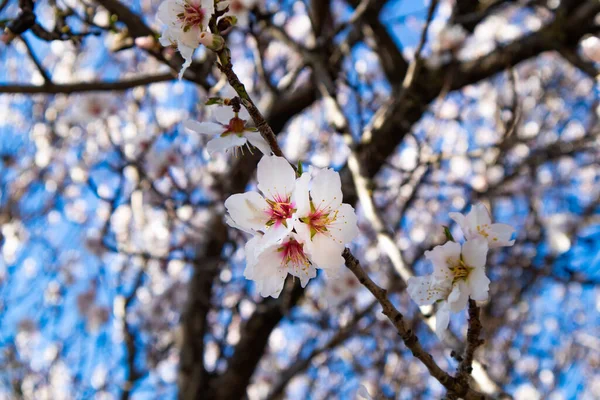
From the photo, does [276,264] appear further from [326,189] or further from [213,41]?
[213,41]

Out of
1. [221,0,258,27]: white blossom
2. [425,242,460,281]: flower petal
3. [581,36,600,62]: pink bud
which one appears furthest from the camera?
[581,36,600,62]: pink bud

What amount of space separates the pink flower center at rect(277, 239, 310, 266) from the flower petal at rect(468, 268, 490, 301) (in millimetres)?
290

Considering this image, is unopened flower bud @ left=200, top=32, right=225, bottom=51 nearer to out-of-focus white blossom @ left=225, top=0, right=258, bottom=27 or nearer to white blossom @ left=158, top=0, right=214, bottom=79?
white blossom @ left=158, top=0, right=214, bottom=79

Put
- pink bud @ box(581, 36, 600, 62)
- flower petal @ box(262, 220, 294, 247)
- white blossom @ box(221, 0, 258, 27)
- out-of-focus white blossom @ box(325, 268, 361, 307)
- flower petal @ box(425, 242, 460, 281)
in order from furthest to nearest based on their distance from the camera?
out-of-focus white blossom @ box(325, 268, 361, 307)
pink bud @ box(581, 36, 600, 62)
white blossom @ box(221, 0, 258, 27)
flower petal @ box(425, 242, 460, 281)
flower petal @ box(262, 220, 294, 247)

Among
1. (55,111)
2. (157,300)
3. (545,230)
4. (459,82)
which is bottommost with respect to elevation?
(157,300)

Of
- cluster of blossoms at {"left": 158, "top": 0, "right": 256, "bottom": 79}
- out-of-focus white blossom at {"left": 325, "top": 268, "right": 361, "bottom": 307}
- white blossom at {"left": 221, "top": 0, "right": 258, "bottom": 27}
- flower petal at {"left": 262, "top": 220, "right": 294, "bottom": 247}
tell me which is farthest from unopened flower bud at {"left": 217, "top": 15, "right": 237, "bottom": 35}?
out-of-focus white blossom at {"left": 325, "top": 268, "right": 361, "bottom": 307}

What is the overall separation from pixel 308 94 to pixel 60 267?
3189 mm

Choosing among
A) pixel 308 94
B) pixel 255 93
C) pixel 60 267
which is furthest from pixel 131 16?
pixel 60 267

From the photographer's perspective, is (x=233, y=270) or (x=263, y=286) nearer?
(x=263, y=286)

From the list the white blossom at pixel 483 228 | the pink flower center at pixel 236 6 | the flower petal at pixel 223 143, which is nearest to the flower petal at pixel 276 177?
the flower petal at pixel 223 143

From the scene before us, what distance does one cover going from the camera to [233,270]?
3.77m

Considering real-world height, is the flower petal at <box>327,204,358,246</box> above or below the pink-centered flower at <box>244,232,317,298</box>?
above

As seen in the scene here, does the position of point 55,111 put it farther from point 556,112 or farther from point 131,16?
point 556,112

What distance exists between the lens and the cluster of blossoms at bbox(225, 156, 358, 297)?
29.3 inches
